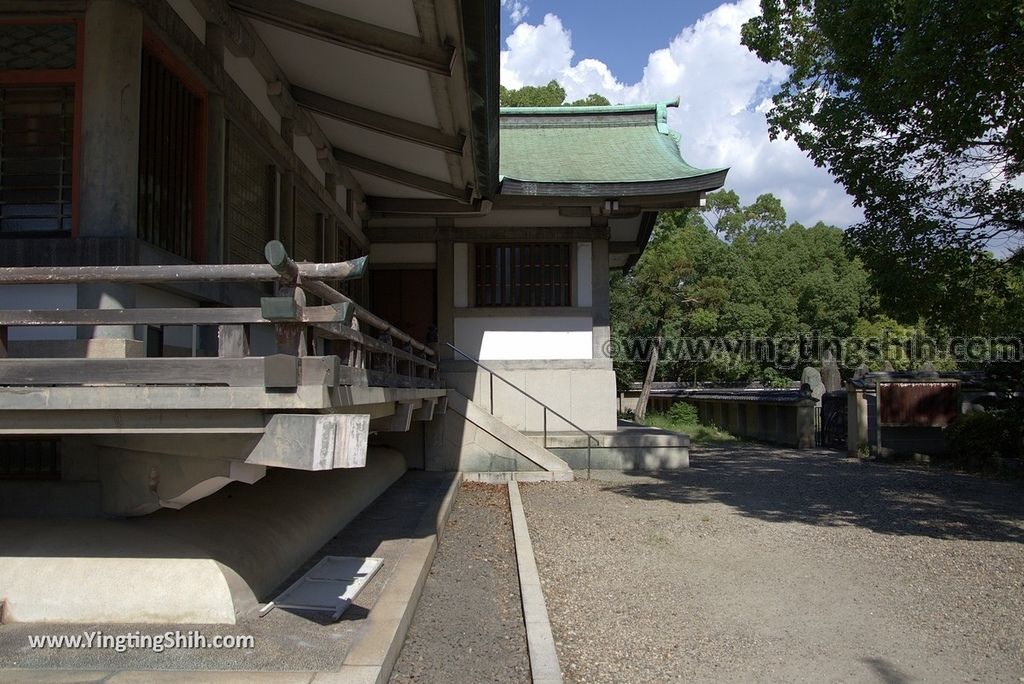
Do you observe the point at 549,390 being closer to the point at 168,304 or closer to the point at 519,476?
the point at 519,476

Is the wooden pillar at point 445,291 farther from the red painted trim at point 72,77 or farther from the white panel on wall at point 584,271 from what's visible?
the red painted trim at point 72,77

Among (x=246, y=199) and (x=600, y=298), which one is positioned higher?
(x=246, y=199)

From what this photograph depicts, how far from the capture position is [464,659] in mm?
4809

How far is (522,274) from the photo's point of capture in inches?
562

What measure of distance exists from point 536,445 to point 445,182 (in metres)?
4.28

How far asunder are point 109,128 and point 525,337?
9.26 m

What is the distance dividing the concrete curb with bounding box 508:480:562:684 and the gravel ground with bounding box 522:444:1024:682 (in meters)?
0.12

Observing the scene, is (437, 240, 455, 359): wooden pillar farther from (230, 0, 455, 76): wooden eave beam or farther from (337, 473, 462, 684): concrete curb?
(230, 0, 455, 76): wooden eave beam

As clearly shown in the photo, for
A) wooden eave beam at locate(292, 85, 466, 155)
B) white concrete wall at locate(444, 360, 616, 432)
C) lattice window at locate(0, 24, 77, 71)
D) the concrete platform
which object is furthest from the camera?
white concrete wall at locate(444, 360, 616, 432)

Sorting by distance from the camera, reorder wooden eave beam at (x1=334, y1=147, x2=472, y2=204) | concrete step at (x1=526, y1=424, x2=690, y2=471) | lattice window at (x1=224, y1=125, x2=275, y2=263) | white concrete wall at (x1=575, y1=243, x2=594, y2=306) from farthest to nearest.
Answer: white concrete wall at (x1=575, y1=243, x2=594, y2=306)
concrete step at (x1=526, y1=424, x2=690, y2=471)
wooden eave beam at (x1=334, y1=147, x2=472, y2=204)
lattice window at (x1=224, y1=125, x2=275, y2=263)

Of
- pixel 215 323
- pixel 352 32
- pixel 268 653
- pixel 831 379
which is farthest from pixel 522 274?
pixel 831 379

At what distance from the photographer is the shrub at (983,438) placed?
49.3 ft

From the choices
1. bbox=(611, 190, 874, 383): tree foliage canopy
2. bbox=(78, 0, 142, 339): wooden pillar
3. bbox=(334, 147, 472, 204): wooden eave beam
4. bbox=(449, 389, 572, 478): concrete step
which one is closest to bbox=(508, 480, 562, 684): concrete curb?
bbox=(78, 0, 142, 339): wooden pillar

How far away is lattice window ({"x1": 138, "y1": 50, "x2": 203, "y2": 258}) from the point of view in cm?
580
